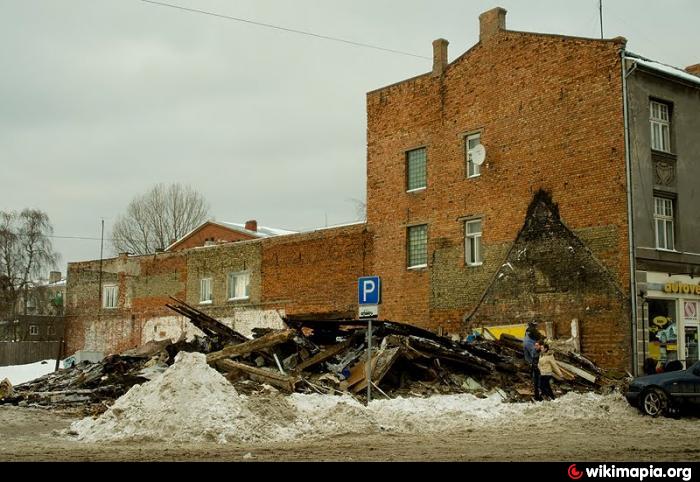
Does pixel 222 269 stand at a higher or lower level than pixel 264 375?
higher

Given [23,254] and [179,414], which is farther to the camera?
[23,254]

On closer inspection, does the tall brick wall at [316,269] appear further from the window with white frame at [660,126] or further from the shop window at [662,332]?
the shop window at [662,332]

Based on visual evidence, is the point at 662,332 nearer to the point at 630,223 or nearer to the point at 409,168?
the point at 630,223

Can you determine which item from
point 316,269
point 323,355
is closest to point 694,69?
point 316,269

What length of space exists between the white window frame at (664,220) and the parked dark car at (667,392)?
823 centimetres

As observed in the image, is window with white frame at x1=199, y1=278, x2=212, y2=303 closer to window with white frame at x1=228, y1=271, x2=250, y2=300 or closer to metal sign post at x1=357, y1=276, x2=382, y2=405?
window with white frame at x1=228, y1=271, x2=250, y2=300

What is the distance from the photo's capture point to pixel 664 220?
2555cm

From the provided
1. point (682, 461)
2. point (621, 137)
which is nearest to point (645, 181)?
point (621, 137)

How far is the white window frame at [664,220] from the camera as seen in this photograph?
2530cm

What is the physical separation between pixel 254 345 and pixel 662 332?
12109 millimetres

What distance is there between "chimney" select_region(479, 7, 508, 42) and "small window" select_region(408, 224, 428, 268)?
23.1ft

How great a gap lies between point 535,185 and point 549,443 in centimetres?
1485
